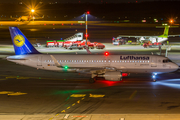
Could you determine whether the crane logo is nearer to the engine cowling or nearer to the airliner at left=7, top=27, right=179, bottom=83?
the airliner at left=7, top=27, right=179, bottom=83

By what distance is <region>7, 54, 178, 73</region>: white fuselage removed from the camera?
3234 centimetres

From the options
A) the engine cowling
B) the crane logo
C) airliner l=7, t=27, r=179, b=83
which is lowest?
the engine cowling

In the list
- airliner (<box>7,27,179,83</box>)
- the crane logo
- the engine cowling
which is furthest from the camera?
the crane logo

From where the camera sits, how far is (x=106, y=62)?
107ft

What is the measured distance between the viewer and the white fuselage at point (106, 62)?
32.3m

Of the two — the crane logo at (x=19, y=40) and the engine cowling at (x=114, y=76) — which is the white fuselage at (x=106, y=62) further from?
the engine cowling at (x=114, y=76)

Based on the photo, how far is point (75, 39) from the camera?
3356 inches

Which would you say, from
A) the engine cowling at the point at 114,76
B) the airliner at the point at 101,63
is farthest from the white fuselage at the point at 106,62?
the engine cowling at the point at 114,76

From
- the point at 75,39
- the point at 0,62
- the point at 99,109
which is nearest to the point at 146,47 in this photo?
the point at 75,39

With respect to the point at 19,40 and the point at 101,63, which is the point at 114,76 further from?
the point at 19,40

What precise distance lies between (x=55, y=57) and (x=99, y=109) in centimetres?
1457

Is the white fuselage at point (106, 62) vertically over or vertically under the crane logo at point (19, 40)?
under

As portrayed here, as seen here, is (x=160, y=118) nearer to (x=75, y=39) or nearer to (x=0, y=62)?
(x=0, y=62)

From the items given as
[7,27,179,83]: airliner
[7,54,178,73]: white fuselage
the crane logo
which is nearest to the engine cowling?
[7,27,179,83]: airliner
